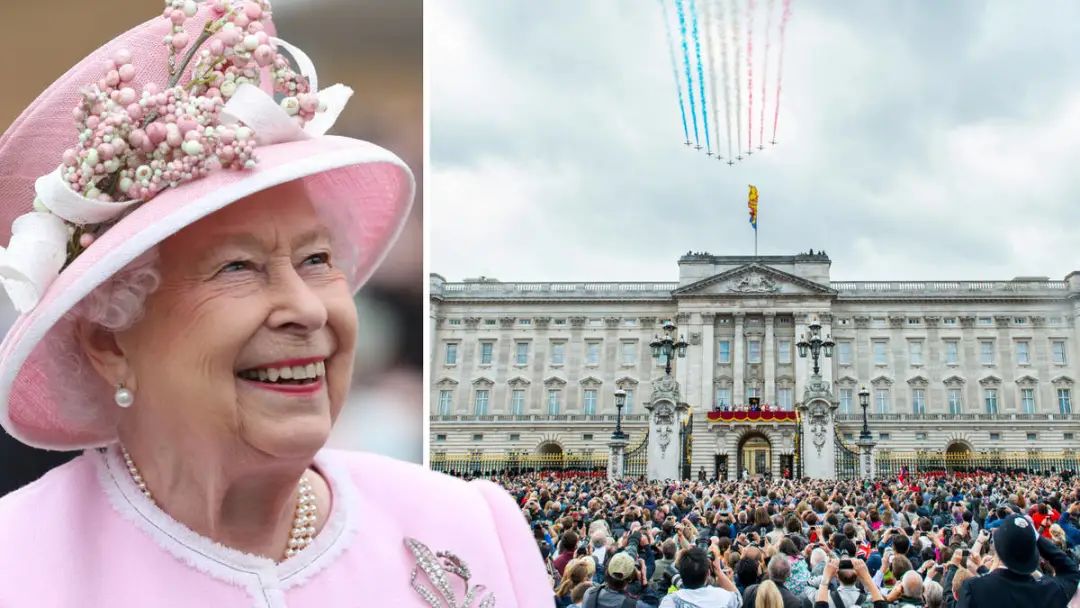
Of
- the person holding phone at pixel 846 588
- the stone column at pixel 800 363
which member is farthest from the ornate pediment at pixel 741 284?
the person holding phone at pixel 846 588

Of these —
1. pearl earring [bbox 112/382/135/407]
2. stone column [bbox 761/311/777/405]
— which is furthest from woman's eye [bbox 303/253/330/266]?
stone column [bbox 761/311/777/405]

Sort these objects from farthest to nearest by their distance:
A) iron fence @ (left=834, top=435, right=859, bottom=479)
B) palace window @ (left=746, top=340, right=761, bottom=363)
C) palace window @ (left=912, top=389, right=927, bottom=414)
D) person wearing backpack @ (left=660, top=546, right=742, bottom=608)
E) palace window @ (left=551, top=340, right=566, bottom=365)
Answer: palace window @ (left=551, top=340, right=566, bottom=365)
palace window @ (left=746, top=340, right=761, bottom=363)
palace window @ (left=912, top=389, right=927, bottom=414)
iron fence @ (left=834, top=435, right=859, bottom=479)
person wearing backpack @ (left=660, top=546, right=742, bottom=608)

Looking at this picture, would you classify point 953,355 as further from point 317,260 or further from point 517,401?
point 317,260

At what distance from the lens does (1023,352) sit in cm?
4162

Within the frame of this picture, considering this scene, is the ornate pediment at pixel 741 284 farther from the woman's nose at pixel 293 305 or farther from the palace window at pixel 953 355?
the woman's nose at pixel 293 305

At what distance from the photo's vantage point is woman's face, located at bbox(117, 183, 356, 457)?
3.45ft

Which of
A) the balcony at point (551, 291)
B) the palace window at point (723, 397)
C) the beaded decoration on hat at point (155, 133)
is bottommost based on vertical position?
the beaded decoration on hat at point (155, 133)

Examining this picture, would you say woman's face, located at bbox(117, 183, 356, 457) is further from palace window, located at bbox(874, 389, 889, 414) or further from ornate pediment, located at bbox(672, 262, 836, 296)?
palace window, located at bbox(874, 389, 889, 414)

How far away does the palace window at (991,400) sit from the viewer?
41.0 meters

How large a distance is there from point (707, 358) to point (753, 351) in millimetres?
2268

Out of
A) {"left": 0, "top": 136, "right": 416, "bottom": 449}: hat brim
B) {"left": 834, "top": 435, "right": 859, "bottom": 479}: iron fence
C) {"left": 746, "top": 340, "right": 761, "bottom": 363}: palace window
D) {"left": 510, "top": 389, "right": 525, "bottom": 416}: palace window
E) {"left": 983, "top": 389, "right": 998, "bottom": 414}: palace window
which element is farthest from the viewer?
{"left": 510, "top": 389, "right": 525, "bottom": 416}: palace window

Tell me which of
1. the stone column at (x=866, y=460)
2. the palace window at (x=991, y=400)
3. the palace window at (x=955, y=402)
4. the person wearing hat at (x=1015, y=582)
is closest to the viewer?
the person wearing hat at (x=1015, y=582)

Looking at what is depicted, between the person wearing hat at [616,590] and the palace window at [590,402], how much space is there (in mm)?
39296

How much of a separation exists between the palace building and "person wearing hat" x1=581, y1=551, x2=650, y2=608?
3601cm
